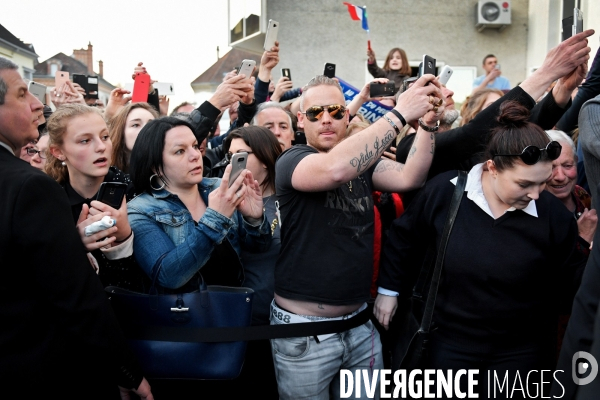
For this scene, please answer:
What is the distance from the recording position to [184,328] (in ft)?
8.57

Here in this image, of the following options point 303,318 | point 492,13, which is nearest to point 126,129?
point 303,318

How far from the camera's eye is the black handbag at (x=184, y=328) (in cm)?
260

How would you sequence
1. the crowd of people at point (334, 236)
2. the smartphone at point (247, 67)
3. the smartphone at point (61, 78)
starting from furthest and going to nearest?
the smartphone at point (61, 78) < the smartphone at point (247, 67) < the crowd of people at point (334, 236)

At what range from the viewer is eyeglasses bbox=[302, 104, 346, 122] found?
2916 mm

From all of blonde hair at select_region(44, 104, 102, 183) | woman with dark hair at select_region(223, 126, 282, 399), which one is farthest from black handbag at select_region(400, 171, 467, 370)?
blonde hair at select_region(44, 104, 102, 183)

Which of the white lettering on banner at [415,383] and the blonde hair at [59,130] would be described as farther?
the blonde hair at [59,130]

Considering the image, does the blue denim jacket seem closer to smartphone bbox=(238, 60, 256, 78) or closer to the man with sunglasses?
the man with sunglasses

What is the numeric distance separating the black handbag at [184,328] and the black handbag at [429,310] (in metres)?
0.85

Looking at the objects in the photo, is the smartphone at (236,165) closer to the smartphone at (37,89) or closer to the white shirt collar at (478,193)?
the white shirt collar at (478,193)

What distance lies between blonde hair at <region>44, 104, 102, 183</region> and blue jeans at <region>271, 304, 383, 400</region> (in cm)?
154

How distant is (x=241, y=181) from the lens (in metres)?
2.68

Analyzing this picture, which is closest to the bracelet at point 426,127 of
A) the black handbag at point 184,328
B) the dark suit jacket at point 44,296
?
the black handbag at point 184,328

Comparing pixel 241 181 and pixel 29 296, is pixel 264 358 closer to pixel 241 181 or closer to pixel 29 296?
pixel 241 181

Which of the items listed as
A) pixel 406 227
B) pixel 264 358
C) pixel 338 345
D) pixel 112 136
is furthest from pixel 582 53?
pixel 112 136
